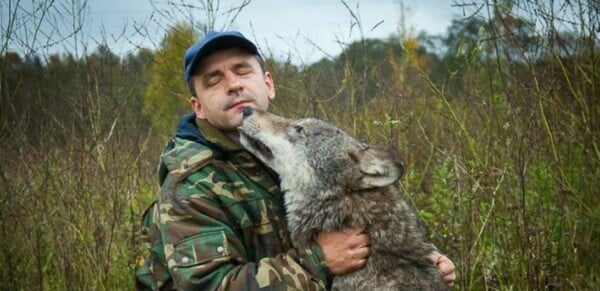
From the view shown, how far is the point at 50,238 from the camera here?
453 cm

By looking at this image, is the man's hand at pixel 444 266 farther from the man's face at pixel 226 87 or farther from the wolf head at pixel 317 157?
the man's face at pixel 226 87

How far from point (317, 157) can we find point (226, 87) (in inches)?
25.6

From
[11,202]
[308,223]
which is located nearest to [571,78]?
[308,223]

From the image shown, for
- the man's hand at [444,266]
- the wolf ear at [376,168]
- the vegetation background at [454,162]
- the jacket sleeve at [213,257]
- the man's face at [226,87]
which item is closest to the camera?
the jacket sleeve at [213,257]

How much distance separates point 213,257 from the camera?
104 inches

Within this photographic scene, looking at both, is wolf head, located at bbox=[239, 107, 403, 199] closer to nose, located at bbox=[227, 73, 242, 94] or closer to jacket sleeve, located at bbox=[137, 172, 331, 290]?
nose, located at bbox=[227, 73, 242, 94]

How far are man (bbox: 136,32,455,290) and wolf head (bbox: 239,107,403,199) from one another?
0.09m

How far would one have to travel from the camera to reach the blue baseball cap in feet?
10.5

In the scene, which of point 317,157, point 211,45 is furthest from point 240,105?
point 317,157

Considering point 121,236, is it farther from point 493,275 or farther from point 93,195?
point 493,275

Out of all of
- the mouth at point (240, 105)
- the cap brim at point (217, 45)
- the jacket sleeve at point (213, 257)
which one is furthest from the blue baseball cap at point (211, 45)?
the jacket sleeve at point (213, 257)

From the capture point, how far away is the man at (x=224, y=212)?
2654 millimetres

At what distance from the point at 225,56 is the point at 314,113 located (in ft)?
5.77

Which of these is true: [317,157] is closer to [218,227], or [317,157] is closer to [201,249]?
[218,227]
